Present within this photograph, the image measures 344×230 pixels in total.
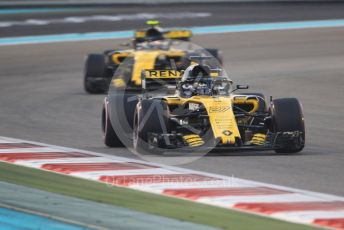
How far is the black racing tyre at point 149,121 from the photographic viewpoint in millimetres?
12578

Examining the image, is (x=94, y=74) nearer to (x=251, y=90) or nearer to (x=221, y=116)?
(x=251, y=90)

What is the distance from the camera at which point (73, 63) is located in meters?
27.6

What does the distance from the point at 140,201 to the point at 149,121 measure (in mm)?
3091

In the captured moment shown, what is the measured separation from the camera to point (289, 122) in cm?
1262

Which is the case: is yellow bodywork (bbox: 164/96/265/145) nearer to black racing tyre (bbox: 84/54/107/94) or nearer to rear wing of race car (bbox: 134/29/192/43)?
black racing tyre (bbox: 84/54/107/94)

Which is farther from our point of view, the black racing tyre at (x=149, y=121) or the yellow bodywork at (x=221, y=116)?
the black racing tyre at (x=149, y=121)

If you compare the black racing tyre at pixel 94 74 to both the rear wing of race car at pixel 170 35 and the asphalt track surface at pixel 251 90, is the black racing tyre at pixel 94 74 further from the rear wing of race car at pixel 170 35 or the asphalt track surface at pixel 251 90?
the rear wing of race car at pixel 170 35

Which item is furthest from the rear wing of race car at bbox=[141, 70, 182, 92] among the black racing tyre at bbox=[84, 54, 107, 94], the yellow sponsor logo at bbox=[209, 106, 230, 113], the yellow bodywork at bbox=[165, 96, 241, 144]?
the black racing tyre at bbox=[84, 54, 107, 94]

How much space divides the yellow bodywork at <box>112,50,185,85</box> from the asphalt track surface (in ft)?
2.95

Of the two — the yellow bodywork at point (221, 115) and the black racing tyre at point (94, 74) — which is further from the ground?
the yellow bodywork at point (221, 115)

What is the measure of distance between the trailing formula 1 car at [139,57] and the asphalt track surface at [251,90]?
16.6 inches

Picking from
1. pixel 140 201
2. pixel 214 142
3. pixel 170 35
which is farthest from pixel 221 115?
pixel 170 35

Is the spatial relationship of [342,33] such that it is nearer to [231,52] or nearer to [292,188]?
[231,52]

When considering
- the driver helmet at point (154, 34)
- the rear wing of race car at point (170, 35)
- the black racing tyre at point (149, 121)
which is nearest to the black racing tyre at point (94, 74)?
the rear wing of race car at point (170, 35)
